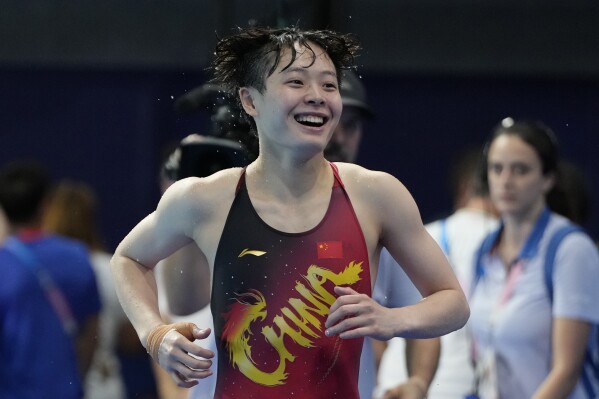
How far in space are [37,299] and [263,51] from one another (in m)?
2.59

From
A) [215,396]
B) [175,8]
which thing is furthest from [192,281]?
[175,8]

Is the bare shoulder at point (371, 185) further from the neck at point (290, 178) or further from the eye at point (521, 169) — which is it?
the eye at point (521, 169)

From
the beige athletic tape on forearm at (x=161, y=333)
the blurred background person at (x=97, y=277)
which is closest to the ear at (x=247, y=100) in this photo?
the beige athletic tape on forearm at (x=161, y=333)

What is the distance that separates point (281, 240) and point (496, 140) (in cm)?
186

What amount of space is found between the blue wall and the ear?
228 inches

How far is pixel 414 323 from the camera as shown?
9.62 feet

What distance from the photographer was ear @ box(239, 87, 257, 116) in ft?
10.2

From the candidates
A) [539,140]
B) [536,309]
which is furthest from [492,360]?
[539,140]

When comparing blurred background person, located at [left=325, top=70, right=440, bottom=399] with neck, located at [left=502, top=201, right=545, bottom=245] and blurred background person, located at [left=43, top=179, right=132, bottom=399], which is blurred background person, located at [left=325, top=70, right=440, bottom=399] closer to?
neck, located at [left=502, top=201, right=545, bottom=245]

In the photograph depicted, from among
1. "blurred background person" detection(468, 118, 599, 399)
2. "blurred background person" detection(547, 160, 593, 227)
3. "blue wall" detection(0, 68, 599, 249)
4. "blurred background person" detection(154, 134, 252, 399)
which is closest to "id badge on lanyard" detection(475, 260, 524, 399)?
"blurred background person" detection(468, 118, 599, 399)

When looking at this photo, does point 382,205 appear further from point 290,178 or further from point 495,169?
point 495,169

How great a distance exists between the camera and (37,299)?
5371 millimetres

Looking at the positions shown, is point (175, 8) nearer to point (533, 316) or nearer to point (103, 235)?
point (103, 235)

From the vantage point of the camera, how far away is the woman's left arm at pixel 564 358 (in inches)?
170
